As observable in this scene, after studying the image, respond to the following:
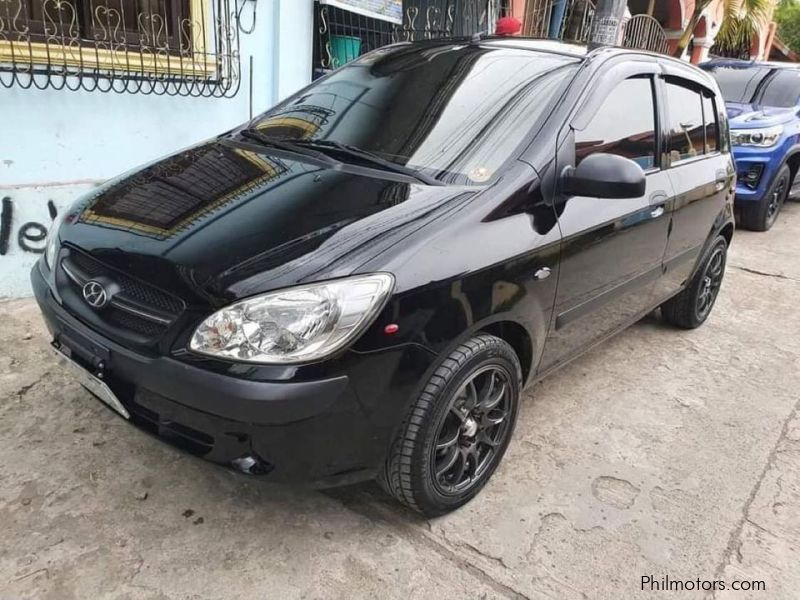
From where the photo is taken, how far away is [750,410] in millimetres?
3344

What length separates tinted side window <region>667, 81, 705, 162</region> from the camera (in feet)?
10.9

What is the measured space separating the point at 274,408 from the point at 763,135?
6.80 m

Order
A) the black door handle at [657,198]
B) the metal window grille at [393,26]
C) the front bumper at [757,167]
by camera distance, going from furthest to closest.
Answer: the front bumper at [757,167], the metal window grille at [393,26], the black door handle at [657,198]

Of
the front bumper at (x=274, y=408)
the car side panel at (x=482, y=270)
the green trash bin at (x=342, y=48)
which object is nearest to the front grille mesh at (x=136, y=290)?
the front bumper at (x=274, y=408)

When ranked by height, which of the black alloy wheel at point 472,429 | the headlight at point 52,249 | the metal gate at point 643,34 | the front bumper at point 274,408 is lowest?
the black alloy wheel at point 472,429

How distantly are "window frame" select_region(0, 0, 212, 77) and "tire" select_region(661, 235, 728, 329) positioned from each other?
11.6 ft

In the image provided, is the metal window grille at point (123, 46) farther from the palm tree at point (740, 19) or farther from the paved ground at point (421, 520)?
the palm tree at point (740, 19)

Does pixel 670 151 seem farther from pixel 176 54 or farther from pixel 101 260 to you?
pixel 176 54

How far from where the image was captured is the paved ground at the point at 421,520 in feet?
6.82

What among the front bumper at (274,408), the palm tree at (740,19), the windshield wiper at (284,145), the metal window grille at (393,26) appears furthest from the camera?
the palm tree at (740,19)

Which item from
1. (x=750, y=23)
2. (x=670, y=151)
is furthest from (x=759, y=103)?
(x=750, y=23)

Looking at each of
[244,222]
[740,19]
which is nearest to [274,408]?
[244,222]

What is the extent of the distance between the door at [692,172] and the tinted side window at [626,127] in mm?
232

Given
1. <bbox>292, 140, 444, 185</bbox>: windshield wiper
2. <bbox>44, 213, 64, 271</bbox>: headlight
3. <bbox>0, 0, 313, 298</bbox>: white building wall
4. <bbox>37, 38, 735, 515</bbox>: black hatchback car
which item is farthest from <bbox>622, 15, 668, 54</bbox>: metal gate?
<bbox>44, 213, 64, 271</bbox>: headlight
